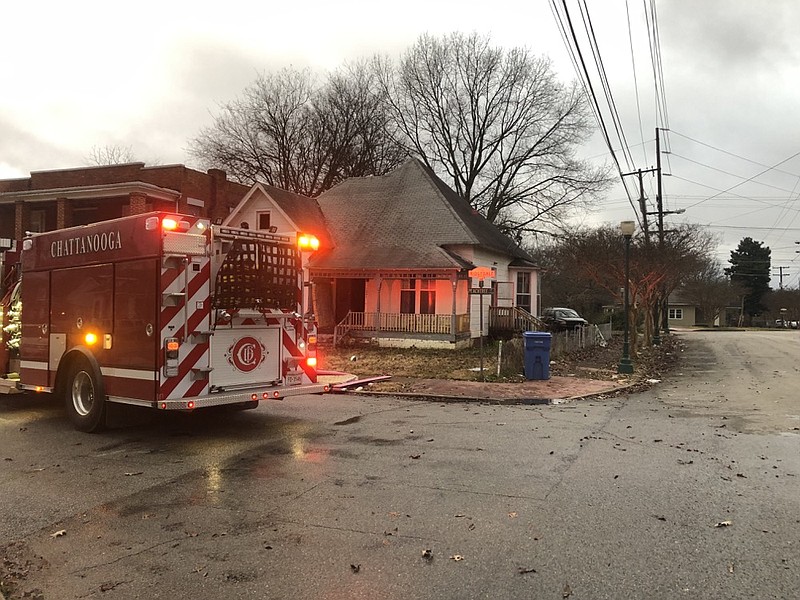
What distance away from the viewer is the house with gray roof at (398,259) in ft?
76.2

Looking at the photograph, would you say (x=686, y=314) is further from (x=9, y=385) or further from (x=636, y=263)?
(x=9, y=385)

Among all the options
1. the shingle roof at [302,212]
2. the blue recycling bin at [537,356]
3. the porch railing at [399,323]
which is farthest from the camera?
the shingle roof at [302,212]

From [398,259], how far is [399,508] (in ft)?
60.4

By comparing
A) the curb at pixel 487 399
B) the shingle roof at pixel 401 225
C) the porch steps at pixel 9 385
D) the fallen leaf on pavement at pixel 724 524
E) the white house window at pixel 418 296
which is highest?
the shingle roof at pixel 401 225

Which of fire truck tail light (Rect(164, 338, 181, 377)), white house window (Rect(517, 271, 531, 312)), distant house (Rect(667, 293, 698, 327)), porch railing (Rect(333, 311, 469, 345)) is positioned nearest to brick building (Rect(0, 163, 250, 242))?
porch railing (Rect(333, 311, 469, 345))

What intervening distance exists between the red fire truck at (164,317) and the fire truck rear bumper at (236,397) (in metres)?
0.01

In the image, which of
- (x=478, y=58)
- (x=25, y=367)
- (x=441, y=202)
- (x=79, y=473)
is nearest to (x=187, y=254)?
(x=79, y=473)

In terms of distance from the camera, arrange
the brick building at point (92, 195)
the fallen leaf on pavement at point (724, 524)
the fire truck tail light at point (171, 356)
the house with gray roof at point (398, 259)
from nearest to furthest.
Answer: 1. the fallen leaf on pavement at point (724, 524)
2. the fire truck tail light at point (171, 356)
3. the house with gray roof at point (398, 259)
4. the brick building at point (92, 195)

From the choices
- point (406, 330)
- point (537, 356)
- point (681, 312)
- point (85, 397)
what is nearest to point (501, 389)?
point (537, 356)

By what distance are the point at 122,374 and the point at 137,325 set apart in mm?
684

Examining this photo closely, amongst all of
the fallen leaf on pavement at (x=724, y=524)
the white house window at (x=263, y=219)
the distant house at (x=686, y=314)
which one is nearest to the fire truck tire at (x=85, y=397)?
the fallen leaf on pavement at (x=724, y=524)

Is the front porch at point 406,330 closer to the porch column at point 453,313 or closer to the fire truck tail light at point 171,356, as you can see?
the porch column at point 453,313

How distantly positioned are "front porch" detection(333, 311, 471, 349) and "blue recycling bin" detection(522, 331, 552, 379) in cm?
773

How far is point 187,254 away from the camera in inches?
285
